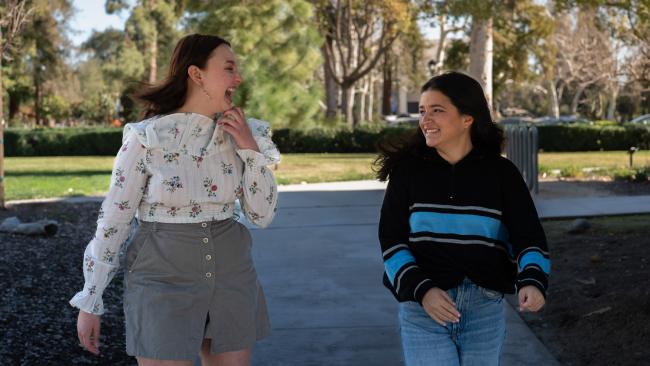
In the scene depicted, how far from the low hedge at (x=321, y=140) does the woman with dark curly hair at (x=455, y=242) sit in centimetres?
2645

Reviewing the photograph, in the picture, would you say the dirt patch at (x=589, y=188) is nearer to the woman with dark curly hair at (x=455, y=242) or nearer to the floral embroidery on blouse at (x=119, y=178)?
the woman with dark curly hair at (x=455, y=242)

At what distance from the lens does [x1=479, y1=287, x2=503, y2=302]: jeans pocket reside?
10.0ft

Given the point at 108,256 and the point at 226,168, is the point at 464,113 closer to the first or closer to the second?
the point at 226,168

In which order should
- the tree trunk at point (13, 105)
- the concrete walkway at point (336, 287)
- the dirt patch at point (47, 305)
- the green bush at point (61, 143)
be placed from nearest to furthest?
the dirt patch at point (47, 305) < the concrete walkway at point (336, 287) < the green bush at point (61, 143) < the tree trunk at point (13, 105)

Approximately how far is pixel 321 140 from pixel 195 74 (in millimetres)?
29324

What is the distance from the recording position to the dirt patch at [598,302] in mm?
5414

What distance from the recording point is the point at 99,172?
22609mm

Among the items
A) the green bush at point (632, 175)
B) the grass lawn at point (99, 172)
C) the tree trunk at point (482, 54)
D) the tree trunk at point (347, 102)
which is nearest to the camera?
the green bush at point (632, 175)

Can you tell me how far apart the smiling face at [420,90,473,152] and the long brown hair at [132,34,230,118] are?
0.77 meters

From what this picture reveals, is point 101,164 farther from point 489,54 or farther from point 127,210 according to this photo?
point 127,210

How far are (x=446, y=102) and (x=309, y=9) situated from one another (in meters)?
19.8

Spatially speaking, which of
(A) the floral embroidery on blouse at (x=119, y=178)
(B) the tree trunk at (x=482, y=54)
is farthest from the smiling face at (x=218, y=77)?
(B) the tree trunk at (x=482, y=54)

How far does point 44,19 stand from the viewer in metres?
48.4

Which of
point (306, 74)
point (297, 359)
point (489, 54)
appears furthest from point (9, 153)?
point (297, 359)
